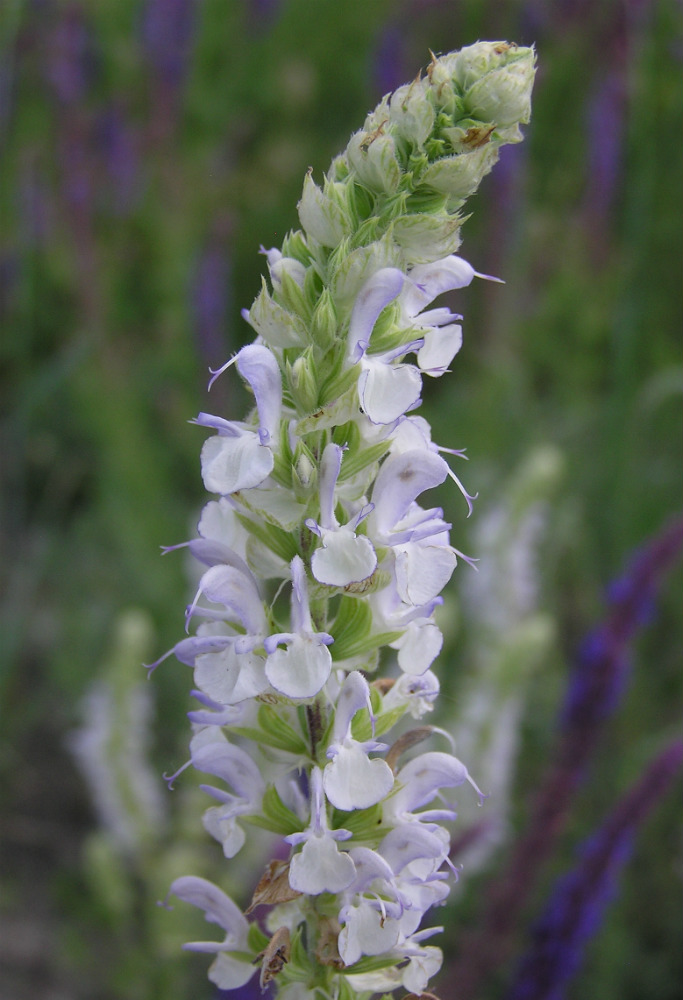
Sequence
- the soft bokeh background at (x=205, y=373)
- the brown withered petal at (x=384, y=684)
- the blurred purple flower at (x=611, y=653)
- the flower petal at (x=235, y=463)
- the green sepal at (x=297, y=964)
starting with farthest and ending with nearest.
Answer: the soft bokeh background at (x=205, y=373) < the blurred purple flower at (x=611, y=653) < the brown withered petal at (x=384, y=684) < the green sepal at (x=297, y=964) < the flower petal at (x=235, y=463)

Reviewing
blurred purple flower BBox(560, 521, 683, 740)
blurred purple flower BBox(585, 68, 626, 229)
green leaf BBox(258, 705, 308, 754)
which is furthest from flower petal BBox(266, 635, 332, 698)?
blurred purple flower BBox(585, 68, 626, 229)

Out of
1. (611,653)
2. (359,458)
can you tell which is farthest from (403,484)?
(611,653)

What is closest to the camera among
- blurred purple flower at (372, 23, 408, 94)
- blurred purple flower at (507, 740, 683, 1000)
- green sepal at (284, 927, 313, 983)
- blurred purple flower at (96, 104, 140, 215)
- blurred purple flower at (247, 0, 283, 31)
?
green sepal at (284, 927, 313, 983)

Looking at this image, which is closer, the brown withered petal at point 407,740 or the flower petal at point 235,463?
the flower petal at point 235,463

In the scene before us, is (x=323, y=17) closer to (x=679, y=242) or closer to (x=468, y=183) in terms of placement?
(x=679, y=242)

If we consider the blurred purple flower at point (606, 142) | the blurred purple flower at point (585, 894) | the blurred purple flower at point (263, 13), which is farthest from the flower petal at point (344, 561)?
the blurred purple flower at point (263, 13)

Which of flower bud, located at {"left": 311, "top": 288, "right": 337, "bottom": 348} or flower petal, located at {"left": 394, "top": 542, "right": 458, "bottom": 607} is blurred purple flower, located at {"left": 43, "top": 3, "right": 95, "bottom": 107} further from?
flower petal, located at {"left": 394, "top": 542, "right": 458, "bottom": 607}

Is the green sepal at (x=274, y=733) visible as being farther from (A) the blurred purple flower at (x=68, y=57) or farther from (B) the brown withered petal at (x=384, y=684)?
(A) the blurred purple flower at (x=68, y=57)
